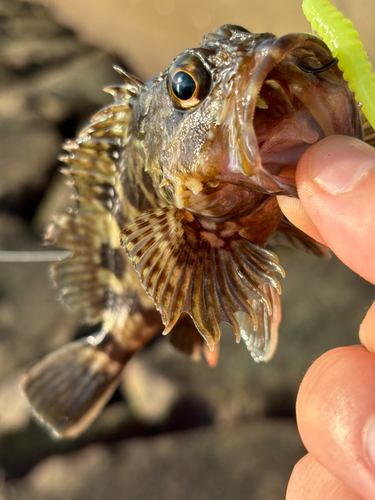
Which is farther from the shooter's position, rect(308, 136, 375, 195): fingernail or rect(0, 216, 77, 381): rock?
rect(0, 216, 77, 381): rock

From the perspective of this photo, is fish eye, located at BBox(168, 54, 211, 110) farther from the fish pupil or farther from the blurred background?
the blurred background

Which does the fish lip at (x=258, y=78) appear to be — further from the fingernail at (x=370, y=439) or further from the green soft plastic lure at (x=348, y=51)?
the fingernail at (x=370, y=439)

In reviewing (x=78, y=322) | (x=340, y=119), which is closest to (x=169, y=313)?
(x=340, y=119)

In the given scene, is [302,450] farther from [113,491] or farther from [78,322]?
Result: [78,322]

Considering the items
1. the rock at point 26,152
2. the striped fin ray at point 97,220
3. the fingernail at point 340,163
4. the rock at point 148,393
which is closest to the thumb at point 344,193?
the fingernail at point 340,163

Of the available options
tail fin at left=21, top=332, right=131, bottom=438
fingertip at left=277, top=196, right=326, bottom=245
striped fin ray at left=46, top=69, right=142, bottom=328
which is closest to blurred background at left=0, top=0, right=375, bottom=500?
tail fin at left=21, top=332, right=131, bottom=438

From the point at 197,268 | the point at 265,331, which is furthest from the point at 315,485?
the point at 197,268

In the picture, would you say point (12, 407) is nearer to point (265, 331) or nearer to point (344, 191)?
point (265, 331)
